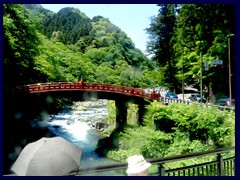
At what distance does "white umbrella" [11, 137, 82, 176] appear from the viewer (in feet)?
6.12

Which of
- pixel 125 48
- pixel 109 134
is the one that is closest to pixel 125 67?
pixel 125 48

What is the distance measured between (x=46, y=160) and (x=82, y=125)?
922 cm

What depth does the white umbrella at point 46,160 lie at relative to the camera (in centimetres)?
187

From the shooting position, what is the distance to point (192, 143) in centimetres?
831

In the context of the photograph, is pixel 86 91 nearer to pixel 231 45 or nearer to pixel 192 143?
pixel 192 143

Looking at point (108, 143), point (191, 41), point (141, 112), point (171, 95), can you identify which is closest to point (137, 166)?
point (191, 41)

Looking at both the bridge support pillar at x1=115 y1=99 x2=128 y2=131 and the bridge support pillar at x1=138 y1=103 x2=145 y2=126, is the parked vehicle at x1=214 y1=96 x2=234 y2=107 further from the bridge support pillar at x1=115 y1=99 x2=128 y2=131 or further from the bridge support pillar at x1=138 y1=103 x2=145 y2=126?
the bridge support pillar at x1=115 y1=99 x2=128 y2=131

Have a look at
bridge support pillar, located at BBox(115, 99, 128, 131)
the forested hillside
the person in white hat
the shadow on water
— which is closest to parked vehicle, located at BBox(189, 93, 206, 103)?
the forested hillside

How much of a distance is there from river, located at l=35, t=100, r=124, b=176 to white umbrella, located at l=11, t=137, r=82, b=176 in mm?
7043

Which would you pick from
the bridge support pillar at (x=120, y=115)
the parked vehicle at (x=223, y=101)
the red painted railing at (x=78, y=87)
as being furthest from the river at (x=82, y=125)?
the parked vehicle at (x=223, y=101)

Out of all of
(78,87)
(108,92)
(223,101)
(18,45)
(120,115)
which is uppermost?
(18,45)

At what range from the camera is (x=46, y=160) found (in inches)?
74.2

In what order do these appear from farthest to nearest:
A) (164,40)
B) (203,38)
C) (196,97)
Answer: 1. (196,97)
2. (203,38)
3. (164,40)

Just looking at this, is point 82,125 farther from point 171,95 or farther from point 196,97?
point 196,97
